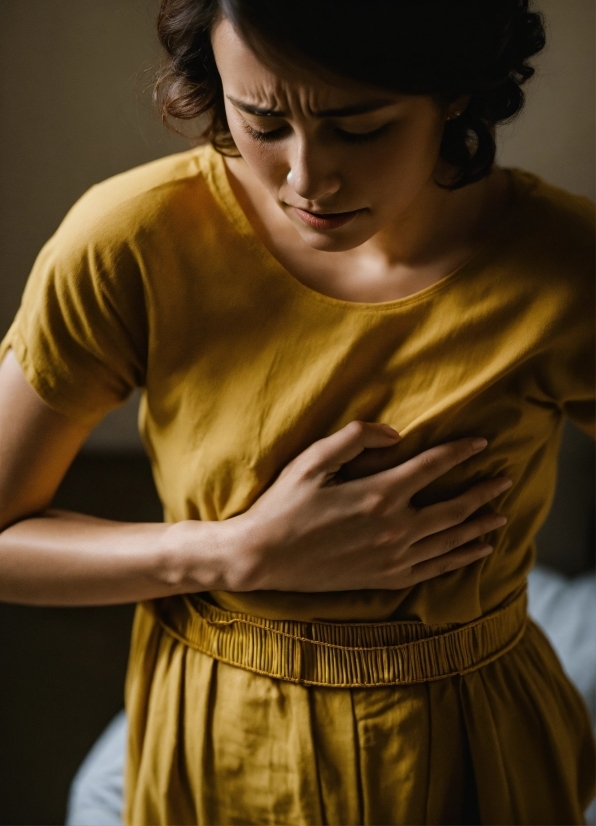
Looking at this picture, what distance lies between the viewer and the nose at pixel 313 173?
595mm

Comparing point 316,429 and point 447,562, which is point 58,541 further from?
point 447,562

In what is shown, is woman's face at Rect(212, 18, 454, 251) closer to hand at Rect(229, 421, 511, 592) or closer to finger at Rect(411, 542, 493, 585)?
hand at Rect(229, 421, 511, 592)

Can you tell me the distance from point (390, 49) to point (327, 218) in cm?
15

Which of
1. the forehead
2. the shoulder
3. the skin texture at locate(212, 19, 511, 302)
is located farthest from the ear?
the shoulder

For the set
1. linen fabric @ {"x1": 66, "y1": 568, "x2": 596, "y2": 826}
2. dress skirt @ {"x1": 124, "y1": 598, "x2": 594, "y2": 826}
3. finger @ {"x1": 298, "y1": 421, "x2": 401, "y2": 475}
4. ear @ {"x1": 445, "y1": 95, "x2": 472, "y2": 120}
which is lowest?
linen fabric @ {"x1": 66, "y1": 568, "x2": 596, "y2": 826}

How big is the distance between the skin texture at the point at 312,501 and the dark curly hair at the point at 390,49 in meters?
0.04

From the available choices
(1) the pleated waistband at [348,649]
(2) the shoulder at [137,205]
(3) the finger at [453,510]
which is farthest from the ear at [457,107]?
(1) the pleated waistband at [348,649]

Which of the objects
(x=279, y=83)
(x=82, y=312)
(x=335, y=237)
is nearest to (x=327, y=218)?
(x=335, y=237)

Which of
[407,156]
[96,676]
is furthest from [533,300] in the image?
[96,676]

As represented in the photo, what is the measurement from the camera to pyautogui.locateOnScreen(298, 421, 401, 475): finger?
2.34ft

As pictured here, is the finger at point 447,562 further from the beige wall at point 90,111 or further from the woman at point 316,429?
the beige wall at point 90,111

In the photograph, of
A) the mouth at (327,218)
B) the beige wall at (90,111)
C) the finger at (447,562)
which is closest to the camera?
the mouth at (327,218)

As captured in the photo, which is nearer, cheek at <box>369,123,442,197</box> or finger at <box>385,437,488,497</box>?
cheek at <box>369,123,442,197</box>

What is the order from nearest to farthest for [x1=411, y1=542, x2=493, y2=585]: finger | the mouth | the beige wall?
the mouth < [x1=411, y1=542, x2=493, y2=585]: finger < the beige wall
